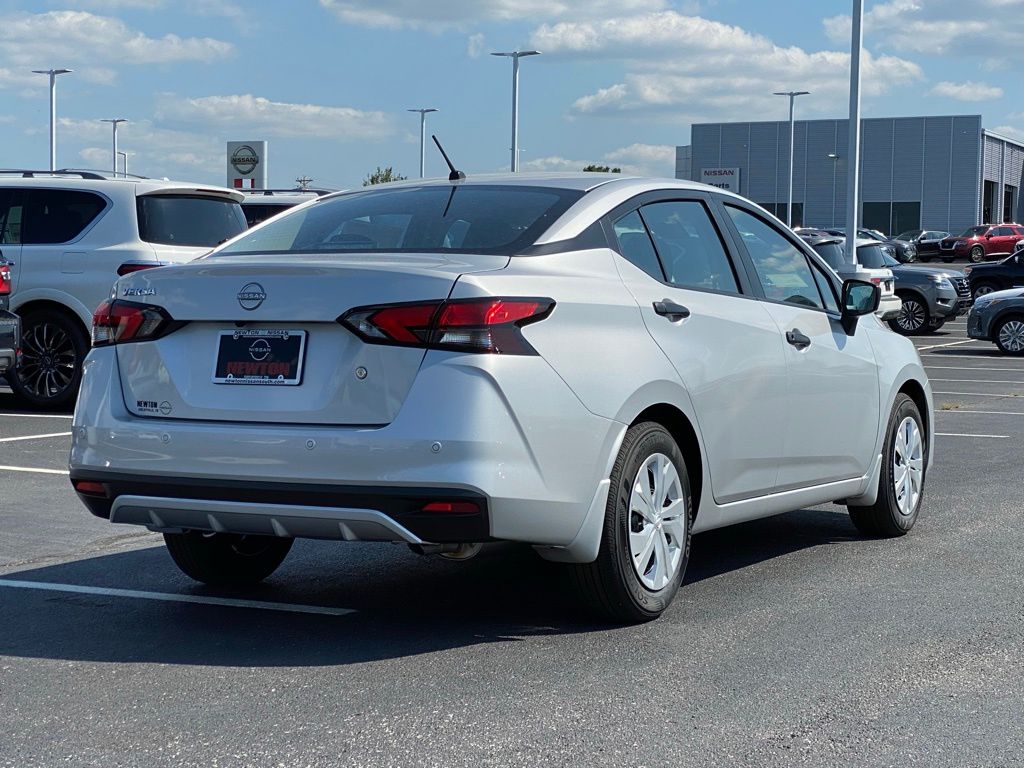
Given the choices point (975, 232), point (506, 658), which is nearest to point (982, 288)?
point (506, 658)

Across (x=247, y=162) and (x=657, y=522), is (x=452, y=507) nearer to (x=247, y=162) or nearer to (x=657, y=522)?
(x=657, y=522)

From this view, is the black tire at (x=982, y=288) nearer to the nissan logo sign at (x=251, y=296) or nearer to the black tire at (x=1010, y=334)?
the black tire at (x=1010, y=334)

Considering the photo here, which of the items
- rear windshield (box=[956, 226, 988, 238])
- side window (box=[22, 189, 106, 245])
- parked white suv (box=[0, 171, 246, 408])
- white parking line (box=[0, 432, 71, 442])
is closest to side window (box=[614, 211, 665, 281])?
white parking line (box=[0, 432, 71, 442])

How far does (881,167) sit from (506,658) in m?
85.1

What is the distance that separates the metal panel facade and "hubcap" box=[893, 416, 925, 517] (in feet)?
263

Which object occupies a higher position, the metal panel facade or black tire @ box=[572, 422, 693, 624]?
the metal panel facade

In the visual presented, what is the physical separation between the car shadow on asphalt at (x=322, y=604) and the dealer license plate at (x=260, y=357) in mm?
908

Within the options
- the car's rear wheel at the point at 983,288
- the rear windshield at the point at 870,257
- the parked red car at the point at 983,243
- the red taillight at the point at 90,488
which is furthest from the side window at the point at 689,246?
the parked red car at the point at 983,243

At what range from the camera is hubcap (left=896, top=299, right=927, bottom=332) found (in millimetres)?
29062

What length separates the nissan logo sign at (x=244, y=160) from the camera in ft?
115

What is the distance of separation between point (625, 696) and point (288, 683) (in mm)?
1033

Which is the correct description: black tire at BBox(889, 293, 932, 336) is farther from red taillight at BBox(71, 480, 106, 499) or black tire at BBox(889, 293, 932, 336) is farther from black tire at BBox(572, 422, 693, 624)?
red taillight at BBox(71, 480, 106, 499)

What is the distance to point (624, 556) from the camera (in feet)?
17.7

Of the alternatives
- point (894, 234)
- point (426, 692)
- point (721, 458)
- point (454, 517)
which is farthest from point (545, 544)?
point (894, 234)
